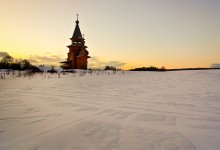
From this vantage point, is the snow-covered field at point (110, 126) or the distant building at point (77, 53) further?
the distant building at point (77, 53)

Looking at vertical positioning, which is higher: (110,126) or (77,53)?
(77,53)

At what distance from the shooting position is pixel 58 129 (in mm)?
4527

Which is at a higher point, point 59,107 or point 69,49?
point 69,49

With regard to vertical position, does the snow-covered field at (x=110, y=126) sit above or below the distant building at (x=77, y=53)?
below

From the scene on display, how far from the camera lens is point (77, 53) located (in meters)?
44.4

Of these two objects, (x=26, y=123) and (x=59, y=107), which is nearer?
(x=26, y=123)

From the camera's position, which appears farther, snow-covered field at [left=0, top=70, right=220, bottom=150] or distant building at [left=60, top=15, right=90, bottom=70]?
distant building at [left=60, top=15, right=90, bottom=70]

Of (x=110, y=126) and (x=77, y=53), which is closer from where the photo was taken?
(x=110, y=126)

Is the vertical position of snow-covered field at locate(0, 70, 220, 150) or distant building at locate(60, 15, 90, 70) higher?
distant building at locate(60, 15, 90, 70)

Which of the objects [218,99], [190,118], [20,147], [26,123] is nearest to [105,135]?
[20,147]

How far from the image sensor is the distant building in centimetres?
4334

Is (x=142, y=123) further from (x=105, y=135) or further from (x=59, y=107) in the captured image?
(x=59, y=107)

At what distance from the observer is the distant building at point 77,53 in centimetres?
4334

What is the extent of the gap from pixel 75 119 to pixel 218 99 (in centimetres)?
497
